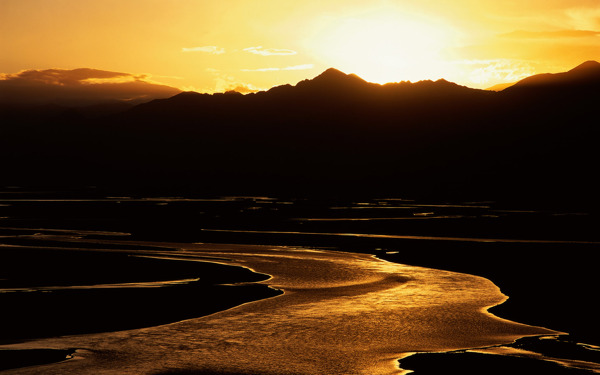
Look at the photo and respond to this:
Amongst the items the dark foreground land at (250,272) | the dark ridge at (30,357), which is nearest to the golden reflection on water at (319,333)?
the dark ridge at (30,357)

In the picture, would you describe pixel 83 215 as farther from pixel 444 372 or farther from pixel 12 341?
pixel 444 372

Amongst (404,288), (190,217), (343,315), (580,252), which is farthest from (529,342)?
(190,217)

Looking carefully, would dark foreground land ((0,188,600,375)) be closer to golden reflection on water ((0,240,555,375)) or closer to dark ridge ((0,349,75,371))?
dark ridge ((0,349,75,371))

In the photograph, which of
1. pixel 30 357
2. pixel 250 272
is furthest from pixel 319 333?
pixel 250 272

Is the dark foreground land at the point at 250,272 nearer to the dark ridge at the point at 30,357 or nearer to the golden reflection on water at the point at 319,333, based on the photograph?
the dark ridge at the point at 30,357

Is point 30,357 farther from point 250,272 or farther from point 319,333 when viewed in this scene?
point 250,272

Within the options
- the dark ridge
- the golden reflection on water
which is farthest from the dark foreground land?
the golden reflection on water

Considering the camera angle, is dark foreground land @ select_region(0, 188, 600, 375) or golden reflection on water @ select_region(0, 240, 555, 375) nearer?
golden reflection on water @ select_region(0, 240, 555, 375)
